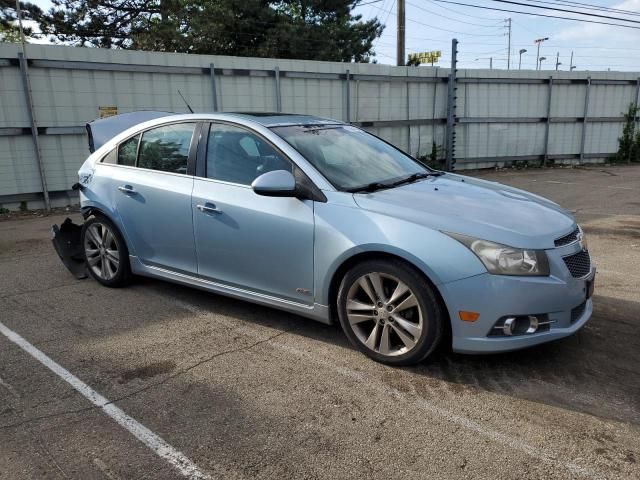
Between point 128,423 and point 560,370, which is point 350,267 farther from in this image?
point 128,423

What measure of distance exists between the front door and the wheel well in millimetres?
163

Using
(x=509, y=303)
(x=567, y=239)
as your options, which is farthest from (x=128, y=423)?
(x=567, y=239)

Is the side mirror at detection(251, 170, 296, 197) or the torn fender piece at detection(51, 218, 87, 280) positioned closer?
the side mirror at detection(251, 170, 296, 197)

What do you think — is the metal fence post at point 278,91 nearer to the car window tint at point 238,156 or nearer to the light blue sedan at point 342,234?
the light blue sedan at point 342,234

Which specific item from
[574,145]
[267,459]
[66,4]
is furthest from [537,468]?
[66,4]

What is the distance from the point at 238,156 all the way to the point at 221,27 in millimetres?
20885

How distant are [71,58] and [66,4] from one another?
62.1ft

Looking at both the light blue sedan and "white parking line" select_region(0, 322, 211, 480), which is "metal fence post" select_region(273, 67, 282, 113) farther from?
"white parking line" select_region(0, 322, 211, 480)

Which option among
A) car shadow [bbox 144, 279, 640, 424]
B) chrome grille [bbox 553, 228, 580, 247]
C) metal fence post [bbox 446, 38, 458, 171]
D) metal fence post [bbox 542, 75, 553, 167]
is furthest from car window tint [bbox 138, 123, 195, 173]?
metal fence post [bbox 542, 75, 553, 167]

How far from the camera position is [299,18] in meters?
24.5

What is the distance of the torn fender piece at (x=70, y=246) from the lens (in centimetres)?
554

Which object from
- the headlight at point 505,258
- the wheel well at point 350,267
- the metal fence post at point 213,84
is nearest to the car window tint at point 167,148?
the wheel well at point 350,267

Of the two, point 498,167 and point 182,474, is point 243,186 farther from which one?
point 498,167

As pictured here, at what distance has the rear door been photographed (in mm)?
4324
